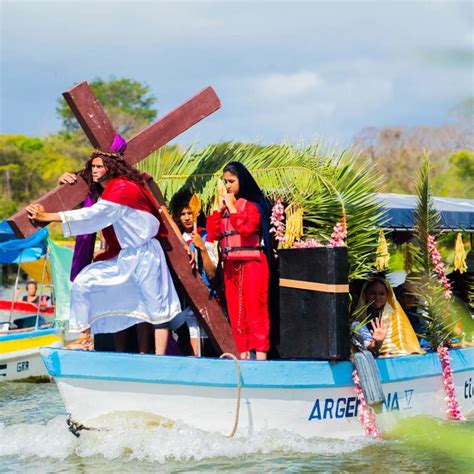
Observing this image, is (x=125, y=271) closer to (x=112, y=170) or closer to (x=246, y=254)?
(x=112, y=170)

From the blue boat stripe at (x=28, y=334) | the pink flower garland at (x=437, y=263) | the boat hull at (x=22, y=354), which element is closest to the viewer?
the pink flower garland at (x=437, y=263)

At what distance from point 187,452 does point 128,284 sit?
1367 millimetres

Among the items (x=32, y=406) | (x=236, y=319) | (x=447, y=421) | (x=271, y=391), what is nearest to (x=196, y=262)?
(x=236, y=319)

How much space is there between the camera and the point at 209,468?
7438mm

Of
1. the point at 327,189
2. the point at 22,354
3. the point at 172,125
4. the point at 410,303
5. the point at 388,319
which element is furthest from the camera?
the point at 22,354

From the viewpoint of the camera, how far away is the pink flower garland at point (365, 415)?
8.23 m

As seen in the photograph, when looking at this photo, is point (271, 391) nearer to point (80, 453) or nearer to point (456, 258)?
point (80, 453)

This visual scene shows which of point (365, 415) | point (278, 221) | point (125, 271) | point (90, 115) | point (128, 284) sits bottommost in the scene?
point (365, 415)

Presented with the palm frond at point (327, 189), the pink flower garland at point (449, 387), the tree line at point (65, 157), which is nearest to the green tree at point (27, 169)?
the tree line at point (65, 157)

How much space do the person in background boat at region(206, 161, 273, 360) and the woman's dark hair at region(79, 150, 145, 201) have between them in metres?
0.73

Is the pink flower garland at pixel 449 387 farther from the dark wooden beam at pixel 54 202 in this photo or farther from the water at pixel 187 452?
the dark wooden beam at pixel 54 202

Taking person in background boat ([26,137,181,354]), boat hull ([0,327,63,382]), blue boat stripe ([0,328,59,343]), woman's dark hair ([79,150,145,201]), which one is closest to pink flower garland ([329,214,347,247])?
person in background boat ([26,137,181,354])

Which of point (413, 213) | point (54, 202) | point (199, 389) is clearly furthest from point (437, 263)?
point (54, 202)

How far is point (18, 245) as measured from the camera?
17734 mm
